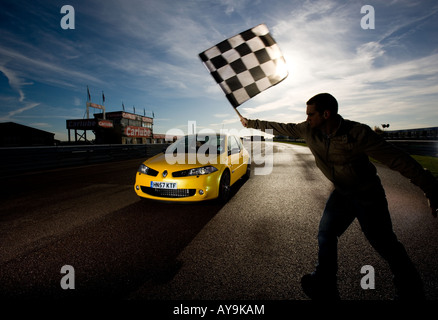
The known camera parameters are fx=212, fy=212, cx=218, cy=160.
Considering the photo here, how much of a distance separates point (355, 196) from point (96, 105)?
58.5 m

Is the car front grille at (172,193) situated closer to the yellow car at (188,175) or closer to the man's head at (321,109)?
the yellow car at (188,175)

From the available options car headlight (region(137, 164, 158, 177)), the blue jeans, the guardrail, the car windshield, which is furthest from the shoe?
the guardrail

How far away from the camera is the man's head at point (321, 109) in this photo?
66.6 inches

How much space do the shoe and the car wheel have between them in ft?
8.05

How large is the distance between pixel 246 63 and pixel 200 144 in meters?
2.48

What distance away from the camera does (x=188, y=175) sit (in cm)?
383

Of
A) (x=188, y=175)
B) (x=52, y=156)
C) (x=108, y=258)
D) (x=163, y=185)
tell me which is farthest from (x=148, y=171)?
(x=52, y=156)

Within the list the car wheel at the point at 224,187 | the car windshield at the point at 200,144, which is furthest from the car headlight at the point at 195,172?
the car windshield at the point at 200,144

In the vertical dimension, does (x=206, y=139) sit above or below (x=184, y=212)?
above

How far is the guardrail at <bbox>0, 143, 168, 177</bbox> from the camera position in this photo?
322 inches

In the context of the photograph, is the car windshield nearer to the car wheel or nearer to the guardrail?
the car wheel

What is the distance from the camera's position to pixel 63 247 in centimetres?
263
